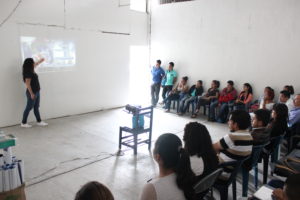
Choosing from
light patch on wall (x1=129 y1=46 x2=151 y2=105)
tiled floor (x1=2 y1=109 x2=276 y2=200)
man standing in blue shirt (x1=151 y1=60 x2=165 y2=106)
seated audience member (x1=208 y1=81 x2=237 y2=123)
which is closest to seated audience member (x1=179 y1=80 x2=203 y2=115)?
seated audience member (x1=208 y1=81 x2=237 y2=123)

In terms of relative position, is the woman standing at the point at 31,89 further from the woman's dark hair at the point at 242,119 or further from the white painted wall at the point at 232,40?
the woman's dark hair at the point at 242,119

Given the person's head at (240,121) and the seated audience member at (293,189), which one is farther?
the person's head at (240,121)

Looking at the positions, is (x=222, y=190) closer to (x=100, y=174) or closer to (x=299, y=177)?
(x=299, y=177)

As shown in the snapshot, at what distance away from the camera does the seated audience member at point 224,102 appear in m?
6.33

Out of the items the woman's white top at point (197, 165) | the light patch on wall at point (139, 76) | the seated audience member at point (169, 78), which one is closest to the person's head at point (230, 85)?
the seated audience member at point (169, 78)

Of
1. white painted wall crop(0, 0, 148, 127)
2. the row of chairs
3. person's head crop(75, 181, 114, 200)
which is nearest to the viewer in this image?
person's head crop(75, 181, 114, 200)

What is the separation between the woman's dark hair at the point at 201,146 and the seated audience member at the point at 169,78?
5.34m

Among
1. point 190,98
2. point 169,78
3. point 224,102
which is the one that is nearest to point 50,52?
point 169,78

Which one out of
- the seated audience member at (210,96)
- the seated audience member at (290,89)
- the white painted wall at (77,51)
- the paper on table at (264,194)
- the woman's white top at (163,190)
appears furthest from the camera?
the seated audience member at (210,96)

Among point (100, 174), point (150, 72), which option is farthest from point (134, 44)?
point (100, 174)

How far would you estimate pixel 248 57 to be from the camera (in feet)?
20.8

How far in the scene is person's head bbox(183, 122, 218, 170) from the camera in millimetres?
2207

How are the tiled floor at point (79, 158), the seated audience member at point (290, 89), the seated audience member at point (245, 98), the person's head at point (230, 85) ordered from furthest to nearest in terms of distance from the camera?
the person's head at point (230, 85)
the seated audience member at point (245, 98)
the seated audience member at point (290, 89)
the tiled floor at point (79, 158)

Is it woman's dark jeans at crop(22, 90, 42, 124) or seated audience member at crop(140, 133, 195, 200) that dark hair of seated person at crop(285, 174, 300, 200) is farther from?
woman's dark jeans at crop(22, 90, 42, 124)
